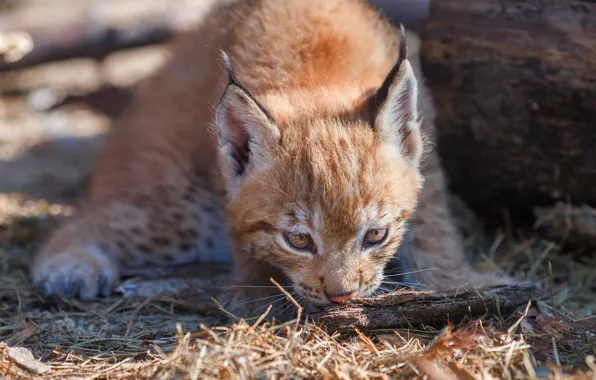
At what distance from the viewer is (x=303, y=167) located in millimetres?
3863

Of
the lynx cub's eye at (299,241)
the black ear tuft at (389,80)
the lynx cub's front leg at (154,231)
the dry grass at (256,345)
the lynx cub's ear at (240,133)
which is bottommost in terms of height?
the lynx cub's front leg at (154,231)

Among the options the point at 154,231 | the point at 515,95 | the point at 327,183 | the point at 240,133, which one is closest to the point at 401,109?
the point at 327,183

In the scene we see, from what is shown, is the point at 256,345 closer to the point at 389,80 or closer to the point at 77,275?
the point at 389,80

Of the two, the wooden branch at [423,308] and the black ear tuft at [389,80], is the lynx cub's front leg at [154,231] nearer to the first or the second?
the wooden branch at [423,308]

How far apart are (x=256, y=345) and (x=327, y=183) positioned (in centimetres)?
91

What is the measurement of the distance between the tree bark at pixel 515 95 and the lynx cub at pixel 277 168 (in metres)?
0.48

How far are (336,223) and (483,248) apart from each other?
93.2 inches

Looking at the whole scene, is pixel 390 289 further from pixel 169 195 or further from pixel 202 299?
pixel 169 195

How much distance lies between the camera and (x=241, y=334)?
11.6ft

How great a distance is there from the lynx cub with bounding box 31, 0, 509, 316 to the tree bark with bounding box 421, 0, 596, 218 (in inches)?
18.9

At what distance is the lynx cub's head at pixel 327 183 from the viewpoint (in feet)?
12.5

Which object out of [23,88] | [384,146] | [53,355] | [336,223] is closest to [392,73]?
[384,146]

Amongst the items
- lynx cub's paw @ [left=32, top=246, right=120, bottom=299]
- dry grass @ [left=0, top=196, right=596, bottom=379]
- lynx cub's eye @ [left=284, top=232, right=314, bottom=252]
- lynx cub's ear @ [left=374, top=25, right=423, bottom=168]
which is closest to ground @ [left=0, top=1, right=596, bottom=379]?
dry grass @ [left=0, top=196, right=596, bottom=379]

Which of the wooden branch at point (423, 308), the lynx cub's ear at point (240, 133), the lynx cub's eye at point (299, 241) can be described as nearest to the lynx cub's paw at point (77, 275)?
the lynx cub's ear at point (240, 133)
